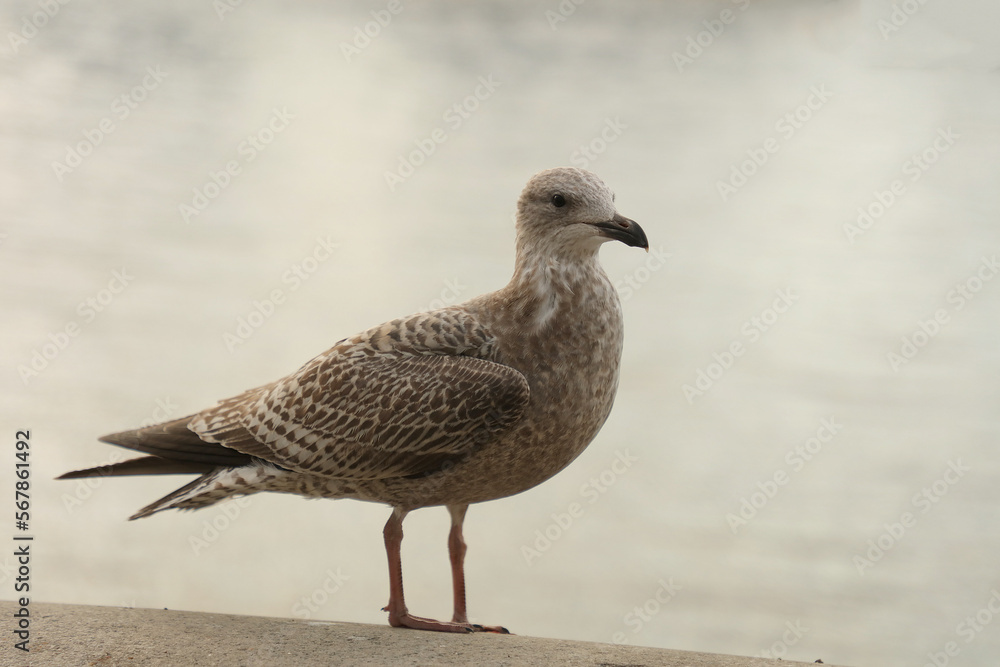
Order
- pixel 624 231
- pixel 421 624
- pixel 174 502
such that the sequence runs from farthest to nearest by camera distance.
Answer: pixel 174 502
pixel 421 624
pixel 624 231

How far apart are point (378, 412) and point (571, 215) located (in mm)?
1056

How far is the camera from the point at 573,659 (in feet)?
11.0

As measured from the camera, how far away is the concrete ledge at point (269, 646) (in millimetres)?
3260

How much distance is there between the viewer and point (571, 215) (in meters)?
3.58

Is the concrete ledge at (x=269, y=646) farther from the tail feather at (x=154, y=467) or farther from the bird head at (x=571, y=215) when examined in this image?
the bird head at (x=571, y=215)

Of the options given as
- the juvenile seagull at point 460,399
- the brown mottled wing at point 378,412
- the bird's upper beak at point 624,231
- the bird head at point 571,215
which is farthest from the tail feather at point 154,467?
the bird's upper beak at point 624,231

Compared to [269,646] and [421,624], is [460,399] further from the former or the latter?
[269,646]

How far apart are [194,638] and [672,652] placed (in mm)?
1799

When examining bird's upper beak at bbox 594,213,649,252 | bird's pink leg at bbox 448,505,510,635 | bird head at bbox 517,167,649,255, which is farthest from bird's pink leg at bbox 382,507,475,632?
bird's upper beak at bbox 594,213,649,252

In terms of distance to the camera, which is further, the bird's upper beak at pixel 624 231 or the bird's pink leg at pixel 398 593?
the bird's pink leg at pixel 398 593

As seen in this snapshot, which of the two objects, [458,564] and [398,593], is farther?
[458,564]

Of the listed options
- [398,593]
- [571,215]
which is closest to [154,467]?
[398,593]

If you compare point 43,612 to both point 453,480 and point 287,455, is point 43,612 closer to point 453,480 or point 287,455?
point 287,455

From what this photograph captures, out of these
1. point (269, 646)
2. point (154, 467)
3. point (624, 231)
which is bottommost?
point (269, 646)
